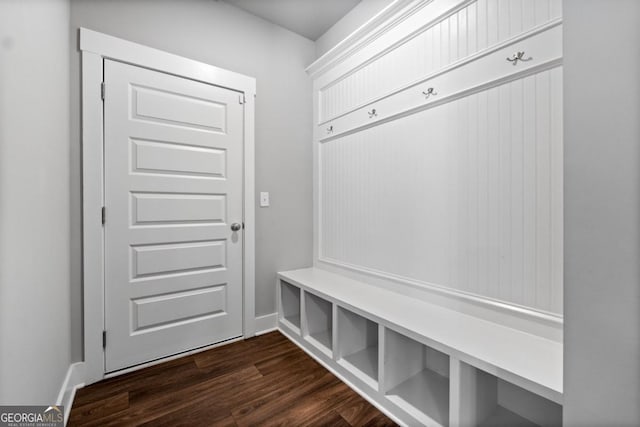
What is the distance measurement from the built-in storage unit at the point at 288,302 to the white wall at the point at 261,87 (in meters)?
0.09

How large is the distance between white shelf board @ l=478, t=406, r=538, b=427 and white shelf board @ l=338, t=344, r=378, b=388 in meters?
0.52

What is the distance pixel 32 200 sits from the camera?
101cm

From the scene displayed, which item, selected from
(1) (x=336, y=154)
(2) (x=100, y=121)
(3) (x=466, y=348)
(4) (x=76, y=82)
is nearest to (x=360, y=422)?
(3) (x=466, y=348)

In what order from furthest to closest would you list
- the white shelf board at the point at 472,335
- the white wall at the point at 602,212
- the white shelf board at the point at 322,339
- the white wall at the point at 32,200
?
the white shelf board at the point at 322,339, the white shelf board at the point at 472,335, the white wall at the point at 32,200, the white wall at the point at 602,212

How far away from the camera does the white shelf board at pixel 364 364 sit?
158 cm

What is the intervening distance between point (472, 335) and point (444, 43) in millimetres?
1492

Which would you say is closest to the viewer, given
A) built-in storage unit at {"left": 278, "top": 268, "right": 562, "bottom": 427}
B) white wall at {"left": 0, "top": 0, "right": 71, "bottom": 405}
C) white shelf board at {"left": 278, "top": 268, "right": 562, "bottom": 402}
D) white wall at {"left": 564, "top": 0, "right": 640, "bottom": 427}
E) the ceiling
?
white wall at {"left": 564, "top": 0, "right": 640, "bottom": 427}

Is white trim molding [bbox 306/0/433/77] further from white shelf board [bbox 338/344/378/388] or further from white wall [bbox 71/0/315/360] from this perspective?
white shelf board [bbox 338/344/378/388]

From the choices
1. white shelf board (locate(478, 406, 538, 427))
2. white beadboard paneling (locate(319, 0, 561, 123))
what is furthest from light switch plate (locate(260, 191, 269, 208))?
white shelf board (locate(478, 406, 538, 427))

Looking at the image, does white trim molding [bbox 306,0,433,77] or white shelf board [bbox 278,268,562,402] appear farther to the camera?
white trim molding [bbox 306,0,433,77]

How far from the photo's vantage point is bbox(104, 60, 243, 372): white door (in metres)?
1.77

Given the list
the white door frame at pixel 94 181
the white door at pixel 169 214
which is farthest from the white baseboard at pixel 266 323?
the white door frame at pixel 94 181

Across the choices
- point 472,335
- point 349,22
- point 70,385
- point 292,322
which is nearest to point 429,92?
point 349,22

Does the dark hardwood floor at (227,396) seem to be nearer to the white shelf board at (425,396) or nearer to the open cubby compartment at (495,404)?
the white shelf board at (425,396)
